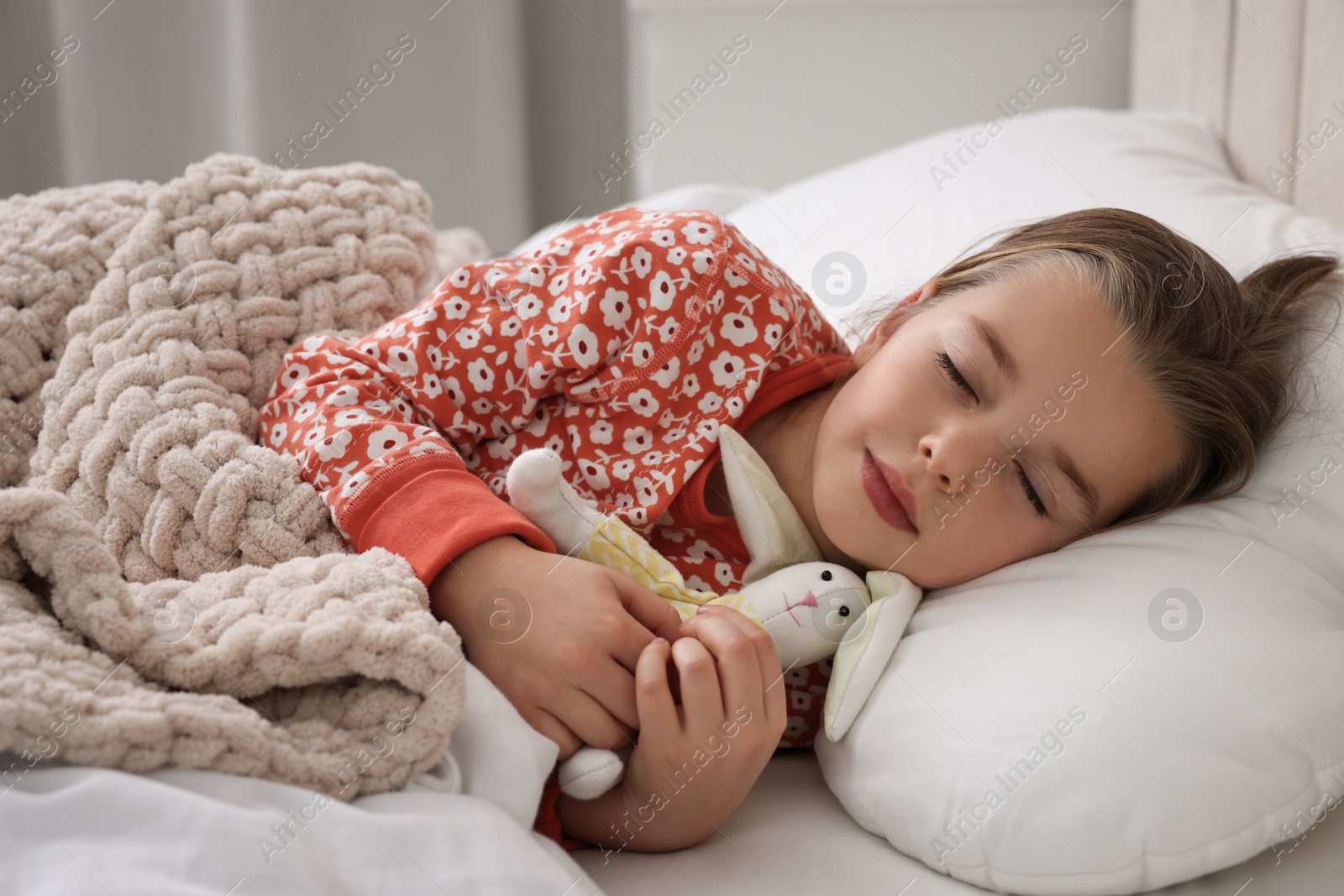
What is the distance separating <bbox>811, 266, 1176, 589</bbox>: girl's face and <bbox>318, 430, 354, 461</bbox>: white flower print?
1.29ft

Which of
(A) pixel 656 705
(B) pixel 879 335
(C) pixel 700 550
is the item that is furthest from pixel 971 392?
(A) pixel 656 705

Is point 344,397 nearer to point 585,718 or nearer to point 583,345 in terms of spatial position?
point 583,345

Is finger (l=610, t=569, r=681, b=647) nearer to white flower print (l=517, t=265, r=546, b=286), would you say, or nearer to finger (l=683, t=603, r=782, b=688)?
finger (l=683, t=603, r=782, b=688)

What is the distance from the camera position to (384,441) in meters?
0.81

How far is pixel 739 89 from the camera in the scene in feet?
6.54

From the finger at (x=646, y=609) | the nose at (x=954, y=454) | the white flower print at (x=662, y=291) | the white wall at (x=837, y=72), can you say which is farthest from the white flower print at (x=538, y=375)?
the white wall at (x=837, y=72)

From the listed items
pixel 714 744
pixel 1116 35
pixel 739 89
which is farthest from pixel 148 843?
pixel 1116 35

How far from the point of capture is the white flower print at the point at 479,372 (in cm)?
89

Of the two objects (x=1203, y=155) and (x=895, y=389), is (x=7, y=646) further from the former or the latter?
(x=1203, y=155)

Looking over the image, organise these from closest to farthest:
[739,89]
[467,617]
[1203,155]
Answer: [467,617], [1203,155], [739,89]

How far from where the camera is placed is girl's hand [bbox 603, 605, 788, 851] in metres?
0.68

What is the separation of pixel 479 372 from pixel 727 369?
225 mm

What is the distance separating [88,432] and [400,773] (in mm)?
443

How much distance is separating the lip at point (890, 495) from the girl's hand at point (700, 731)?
0.60ft
